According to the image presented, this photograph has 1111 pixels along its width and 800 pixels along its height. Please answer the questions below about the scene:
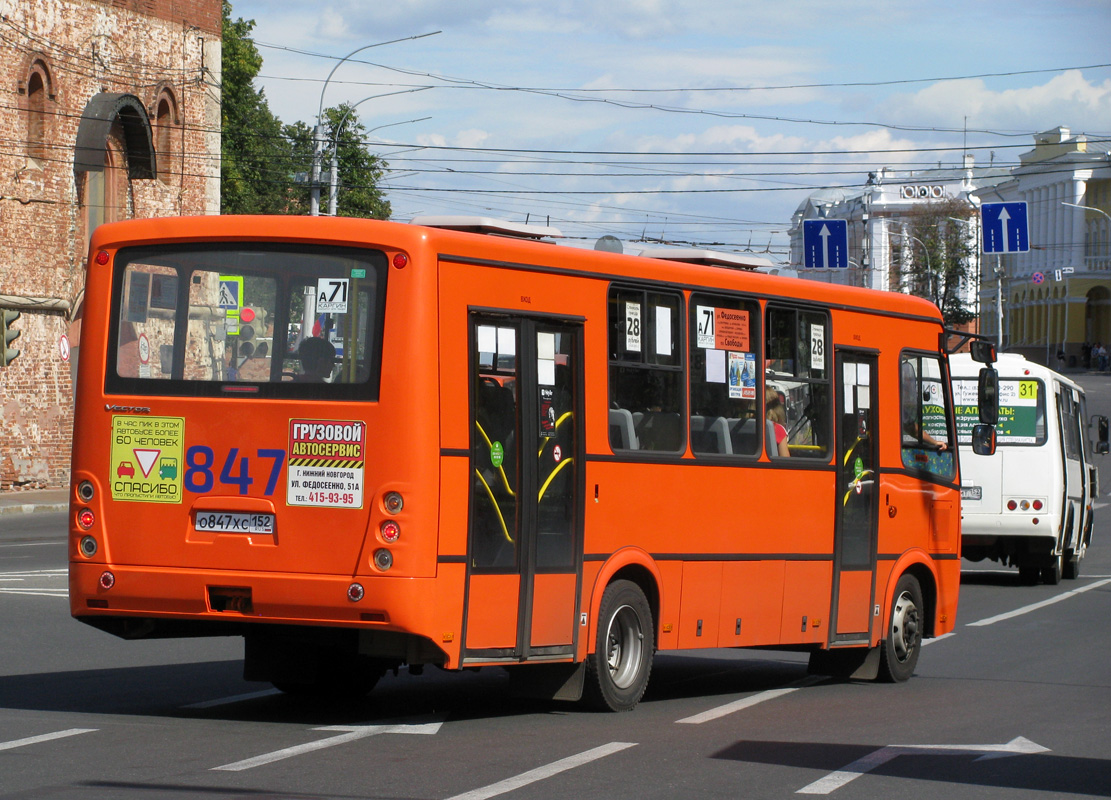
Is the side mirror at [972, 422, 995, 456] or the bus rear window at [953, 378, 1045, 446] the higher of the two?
the bus rear window at [953, 378, 1045, 446]

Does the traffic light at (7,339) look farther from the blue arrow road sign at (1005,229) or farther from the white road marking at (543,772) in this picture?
the white road marking at (543,772)

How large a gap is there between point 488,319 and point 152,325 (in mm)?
1896

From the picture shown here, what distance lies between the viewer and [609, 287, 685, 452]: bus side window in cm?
1034

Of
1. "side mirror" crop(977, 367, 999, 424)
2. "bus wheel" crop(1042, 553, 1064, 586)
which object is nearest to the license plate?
"side mirror" crop(977, 367, 999, 424)

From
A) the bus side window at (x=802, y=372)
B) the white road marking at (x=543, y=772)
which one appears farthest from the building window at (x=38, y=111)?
the white road marking at (x=543, y=772)

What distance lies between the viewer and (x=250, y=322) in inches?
365

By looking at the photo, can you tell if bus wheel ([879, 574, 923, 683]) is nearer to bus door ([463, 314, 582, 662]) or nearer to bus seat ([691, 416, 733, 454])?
bus seat ([691, 416, 733, 454])

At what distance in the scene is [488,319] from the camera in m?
9.47

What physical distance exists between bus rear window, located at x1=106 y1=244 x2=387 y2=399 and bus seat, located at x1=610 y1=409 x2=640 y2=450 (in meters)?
1.83

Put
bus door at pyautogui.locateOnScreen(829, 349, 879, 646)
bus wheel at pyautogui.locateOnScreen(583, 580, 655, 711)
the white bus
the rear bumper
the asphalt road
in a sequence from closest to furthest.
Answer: the asphalt road, the rear bumper, bus wheel at pyautogui.locateOnScreen(583, 580, 655, 711), bus door at pyautogui.locateOnScreen(829, 349, 879, 646), the white bus

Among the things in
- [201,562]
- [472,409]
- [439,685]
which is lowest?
[439,685]

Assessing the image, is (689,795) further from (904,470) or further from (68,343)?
(68,343)

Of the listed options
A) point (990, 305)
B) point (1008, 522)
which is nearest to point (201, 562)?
point (1008, 522)

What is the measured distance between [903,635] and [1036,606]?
7234 mm
